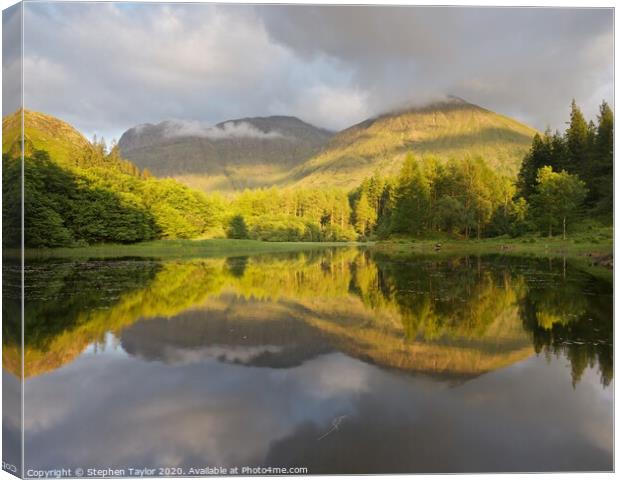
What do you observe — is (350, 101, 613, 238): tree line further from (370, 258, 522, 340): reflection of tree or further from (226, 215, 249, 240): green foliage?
(226, 215, 249, 240): green foliage

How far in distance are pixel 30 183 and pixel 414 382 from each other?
7044mm

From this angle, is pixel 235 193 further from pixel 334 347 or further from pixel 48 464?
pixel 48 464

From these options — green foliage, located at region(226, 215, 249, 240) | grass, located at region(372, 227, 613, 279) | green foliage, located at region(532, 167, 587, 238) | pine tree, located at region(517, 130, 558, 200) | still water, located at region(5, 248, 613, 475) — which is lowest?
still water, located at region(5, 248, 613, 475)

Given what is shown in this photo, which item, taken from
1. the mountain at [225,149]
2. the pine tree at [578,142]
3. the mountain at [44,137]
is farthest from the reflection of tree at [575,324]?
the mountain at [44,137]

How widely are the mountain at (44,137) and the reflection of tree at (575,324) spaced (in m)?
8.39

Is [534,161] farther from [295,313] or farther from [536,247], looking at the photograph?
[295,313]

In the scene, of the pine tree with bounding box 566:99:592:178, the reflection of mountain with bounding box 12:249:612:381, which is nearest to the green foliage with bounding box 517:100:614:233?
the pine tree with bounding box 566:99:592:178

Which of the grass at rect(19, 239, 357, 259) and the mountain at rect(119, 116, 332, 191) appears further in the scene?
the grass at rect(19, 239, 357, 259)

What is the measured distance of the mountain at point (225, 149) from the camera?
815 centimetres

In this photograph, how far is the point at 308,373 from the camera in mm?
6543

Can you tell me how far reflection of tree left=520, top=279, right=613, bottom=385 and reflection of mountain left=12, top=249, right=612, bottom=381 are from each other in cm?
4

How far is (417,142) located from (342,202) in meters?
2.14

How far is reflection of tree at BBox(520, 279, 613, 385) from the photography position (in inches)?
257

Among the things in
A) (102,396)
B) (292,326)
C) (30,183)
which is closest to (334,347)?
(292,326)
